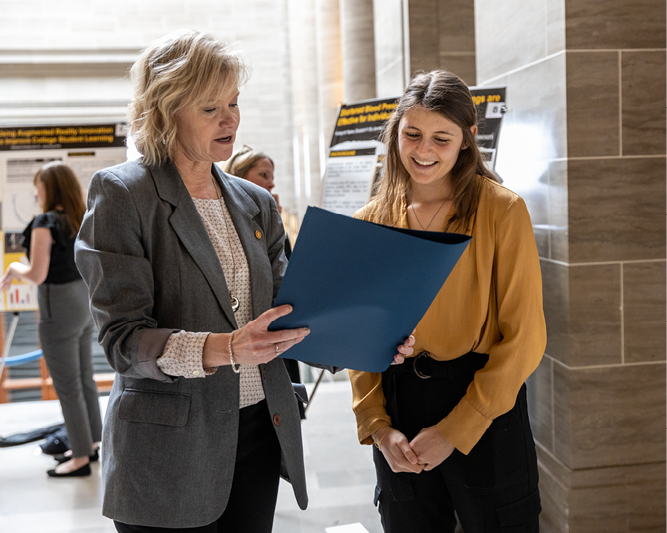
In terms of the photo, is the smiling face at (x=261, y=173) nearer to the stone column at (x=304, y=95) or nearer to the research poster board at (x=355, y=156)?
the research poster board at (x=355, y=156)

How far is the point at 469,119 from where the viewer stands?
1807 mm

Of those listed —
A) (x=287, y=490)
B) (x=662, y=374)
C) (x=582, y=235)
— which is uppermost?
(x=582, y=235)

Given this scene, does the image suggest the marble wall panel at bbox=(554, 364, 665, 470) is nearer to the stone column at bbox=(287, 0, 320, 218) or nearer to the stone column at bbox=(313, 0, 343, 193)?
the stone column at bbox=(313, 0, 343, 193)

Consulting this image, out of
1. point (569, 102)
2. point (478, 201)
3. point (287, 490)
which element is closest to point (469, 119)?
point (478, 201)

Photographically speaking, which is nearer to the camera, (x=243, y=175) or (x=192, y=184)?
(x=192, y=184)

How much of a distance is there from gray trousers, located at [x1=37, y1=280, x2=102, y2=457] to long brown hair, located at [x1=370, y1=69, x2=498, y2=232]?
9.85ft

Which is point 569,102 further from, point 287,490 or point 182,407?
point 287,490

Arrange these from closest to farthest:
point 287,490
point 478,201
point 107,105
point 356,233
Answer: point 356,233
point 478,201
point 287,490
point 107,105

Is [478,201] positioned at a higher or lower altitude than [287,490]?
higher

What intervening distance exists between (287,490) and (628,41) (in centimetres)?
301

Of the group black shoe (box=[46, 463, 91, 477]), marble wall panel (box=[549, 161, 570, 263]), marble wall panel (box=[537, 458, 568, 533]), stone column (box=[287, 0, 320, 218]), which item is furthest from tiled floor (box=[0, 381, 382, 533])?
stone column (box=[287, 0, 320, 218])

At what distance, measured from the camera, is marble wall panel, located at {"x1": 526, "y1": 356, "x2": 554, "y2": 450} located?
9.40 feet

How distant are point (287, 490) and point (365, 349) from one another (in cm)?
265

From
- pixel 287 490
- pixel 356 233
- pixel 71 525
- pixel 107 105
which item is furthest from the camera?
pixel 107 105
